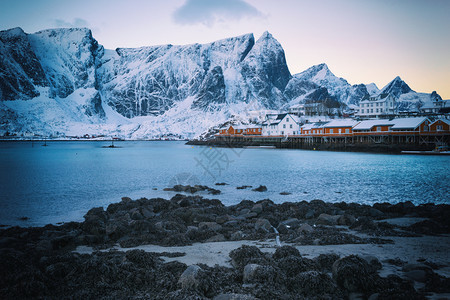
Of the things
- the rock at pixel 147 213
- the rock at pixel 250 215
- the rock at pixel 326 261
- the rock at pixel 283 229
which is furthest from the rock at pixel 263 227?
the rock at pixel 147 213

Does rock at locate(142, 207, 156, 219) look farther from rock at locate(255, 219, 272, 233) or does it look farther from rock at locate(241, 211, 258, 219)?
rock at locate(255, 219, 272, 233)

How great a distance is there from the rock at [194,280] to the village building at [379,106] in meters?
105

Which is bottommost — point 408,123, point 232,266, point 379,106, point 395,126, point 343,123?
point 232,266

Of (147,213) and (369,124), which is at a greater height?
(369,124)

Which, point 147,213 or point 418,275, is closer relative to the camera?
point 418,275

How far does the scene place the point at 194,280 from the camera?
17.4 ft

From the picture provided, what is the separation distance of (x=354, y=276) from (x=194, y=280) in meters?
3.00

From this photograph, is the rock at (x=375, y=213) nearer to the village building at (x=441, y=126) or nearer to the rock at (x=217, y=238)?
the rock at (x=217, y=238)

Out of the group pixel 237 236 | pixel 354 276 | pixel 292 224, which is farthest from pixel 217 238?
pixel 354 276

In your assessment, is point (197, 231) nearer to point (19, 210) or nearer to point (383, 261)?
point (383, 261)

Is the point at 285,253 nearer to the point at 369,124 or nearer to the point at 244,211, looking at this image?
the point at 244,211

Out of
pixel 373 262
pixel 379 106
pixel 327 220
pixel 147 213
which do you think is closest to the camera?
pixel 373 262

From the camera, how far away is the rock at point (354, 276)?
5.34 metres

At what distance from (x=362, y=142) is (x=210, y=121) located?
129 meters
